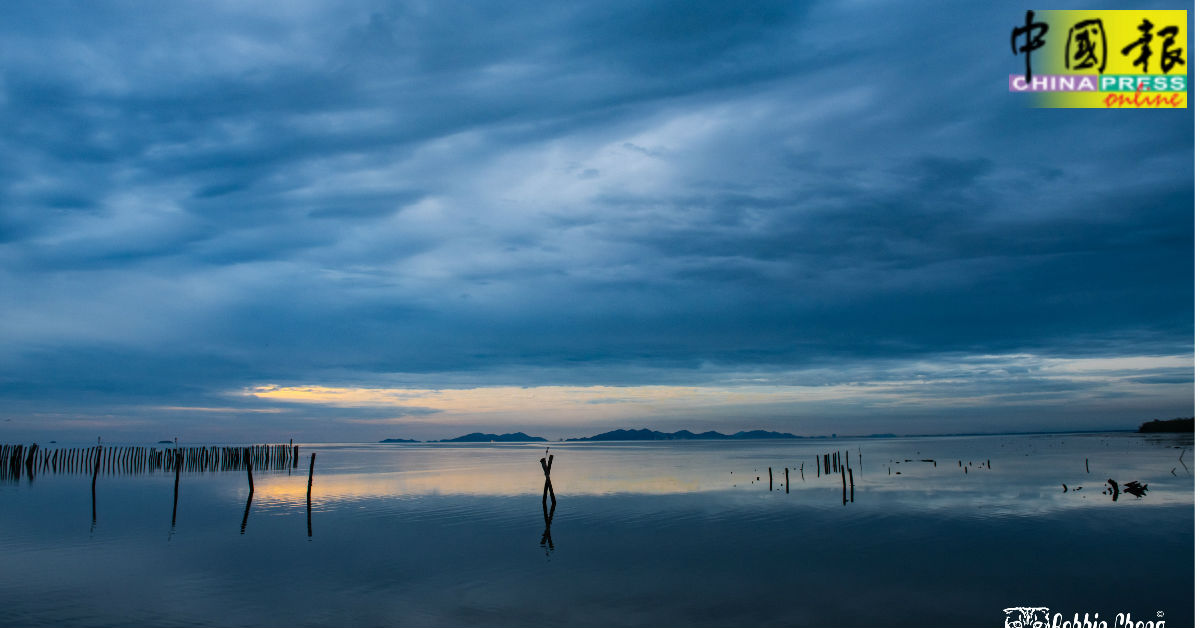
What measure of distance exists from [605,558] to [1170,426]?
199 metres

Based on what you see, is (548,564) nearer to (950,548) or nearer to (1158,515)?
(950,548)

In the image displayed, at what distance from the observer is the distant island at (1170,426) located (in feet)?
521

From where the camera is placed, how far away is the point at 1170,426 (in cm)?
16675

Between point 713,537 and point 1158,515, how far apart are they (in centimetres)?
1904

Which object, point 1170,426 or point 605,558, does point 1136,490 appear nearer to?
point 605,558
